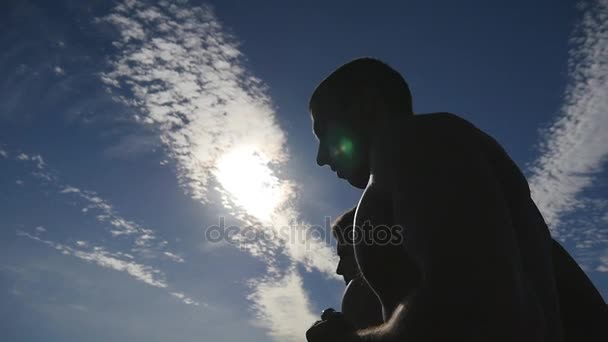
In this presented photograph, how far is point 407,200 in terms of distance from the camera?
1550 millimetres

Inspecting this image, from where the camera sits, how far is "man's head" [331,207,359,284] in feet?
9.84

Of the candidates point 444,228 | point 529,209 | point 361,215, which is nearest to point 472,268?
point 444,228

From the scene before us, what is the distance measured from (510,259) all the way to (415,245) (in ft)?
1.17

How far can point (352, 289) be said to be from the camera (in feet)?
9.90

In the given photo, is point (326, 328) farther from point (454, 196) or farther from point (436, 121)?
point (436, 121)

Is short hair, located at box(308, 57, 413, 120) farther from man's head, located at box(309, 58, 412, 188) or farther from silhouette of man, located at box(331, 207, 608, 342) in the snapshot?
silhouette of man, located at box(331, 207, 608, 342)

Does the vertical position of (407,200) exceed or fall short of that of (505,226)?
it exceeds it

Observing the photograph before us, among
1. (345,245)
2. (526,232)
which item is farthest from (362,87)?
(526,232)

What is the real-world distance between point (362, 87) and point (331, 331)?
2059mm

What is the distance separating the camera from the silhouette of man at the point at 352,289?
108 inches

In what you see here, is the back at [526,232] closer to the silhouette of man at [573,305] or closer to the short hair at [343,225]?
the silhouette of man at [573,305]

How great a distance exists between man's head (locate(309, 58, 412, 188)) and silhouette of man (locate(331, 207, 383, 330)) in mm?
476

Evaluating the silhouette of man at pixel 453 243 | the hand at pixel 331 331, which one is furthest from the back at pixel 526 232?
the hand at pixel 331 331

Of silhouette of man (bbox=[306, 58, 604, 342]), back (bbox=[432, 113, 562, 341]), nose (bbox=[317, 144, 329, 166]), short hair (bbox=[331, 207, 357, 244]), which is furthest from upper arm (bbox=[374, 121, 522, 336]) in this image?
nose (bbox=[317, 144, 329, 166])
